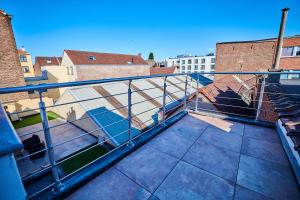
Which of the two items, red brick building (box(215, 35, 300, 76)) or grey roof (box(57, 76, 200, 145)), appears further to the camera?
red brick building (box(215, 35, 300, 76))

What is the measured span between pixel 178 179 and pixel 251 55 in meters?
19.2

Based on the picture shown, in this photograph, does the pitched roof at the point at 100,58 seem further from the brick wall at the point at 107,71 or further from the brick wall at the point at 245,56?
the brick wall at the point at 245,56

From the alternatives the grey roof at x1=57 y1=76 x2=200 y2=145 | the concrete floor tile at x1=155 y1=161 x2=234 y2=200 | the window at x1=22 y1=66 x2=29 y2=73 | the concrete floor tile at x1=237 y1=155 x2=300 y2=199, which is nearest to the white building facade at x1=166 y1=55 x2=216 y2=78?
the grey roof at x1=57 y1=76 x2=200 y2=145

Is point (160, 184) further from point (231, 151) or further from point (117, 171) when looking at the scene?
point (231, 151)

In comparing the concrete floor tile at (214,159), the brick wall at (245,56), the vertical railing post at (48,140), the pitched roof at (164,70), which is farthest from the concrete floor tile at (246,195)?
the pitched roof at (164,70)

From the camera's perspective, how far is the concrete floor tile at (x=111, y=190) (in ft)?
4.39

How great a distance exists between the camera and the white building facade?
128 feet

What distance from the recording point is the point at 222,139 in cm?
233

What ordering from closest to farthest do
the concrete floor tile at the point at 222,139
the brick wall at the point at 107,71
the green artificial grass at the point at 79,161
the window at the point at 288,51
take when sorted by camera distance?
the concrete floor tile at the point at 222,139 → the green artificial grass at the point at 79,161 → the window at the point at 288,51 → the brick wall at the point at 107,71

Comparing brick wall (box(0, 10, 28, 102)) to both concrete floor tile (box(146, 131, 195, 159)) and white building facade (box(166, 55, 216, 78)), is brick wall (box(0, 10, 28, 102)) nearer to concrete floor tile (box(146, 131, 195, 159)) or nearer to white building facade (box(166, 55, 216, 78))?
concrete floor tile (box(146, 131, 195, 159))

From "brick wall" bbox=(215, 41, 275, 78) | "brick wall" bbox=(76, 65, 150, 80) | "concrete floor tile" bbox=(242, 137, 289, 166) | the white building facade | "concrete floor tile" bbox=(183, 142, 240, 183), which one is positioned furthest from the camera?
the white building facade

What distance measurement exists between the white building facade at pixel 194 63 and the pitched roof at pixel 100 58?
13.7m

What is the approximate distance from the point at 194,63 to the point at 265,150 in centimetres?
4212

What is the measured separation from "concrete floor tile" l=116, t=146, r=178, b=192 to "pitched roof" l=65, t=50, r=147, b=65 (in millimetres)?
20250
